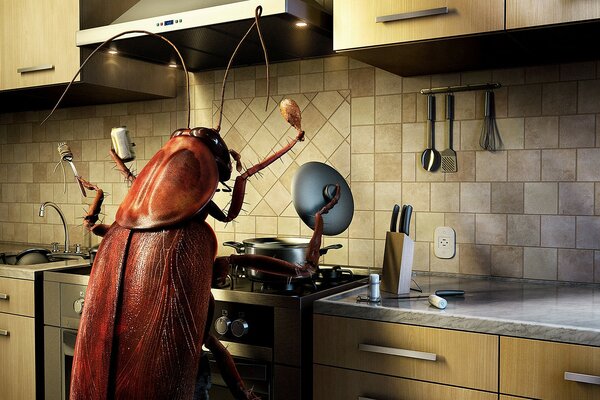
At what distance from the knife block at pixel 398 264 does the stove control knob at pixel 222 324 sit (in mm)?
498

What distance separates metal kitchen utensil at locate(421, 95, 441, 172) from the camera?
2.34 meters

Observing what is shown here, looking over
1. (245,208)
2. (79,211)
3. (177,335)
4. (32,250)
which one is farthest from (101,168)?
(177,335)

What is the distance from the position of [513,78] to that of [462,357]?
3.39ft

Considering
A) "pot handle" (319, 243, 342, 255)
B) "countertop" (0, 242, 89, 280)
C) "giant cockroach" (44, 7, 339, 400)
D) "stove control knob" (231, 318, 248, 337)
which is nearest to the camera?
"giant cockroach" (44, 7, 339, 400)

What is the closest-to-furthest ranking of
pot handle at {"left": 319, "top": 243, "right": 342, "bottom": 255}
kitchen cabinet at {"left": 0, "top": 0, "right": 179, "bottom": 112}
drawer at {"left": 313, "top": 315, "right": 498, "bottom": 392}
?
drawer at {"left": 313, "top": 315, "right": 498, "bottom": 392}, pot handle at {"left": 319, "top": 243, "right": 342, "bottom": 255}, kitchen cabinet at {"left": 0, "top": 0, "right": 179, "bottom": 112}

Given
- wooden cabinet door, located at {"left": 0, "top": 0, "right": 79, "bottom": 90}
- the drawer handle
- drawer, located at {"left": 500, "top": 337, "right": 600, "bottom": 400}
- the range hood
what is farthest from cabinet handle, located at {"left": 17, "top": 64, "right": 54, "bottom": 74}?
drawer, located at {"left": 500, "top": 337, "right": 600, "bottom": 400}

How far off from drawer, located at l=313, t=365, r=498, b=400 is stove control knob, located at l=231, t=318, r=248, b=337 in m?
0.24

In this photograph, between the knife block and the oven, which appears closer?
the knife block

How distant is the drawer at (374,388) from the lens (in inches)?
65.6

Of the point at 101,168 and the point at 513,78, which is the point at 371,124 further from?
the point at 101,168

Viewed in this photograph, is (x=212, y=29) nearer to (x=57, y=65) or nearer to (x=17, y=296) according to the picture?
(x=57, y=65)

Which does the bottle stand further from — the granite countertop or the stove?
the stove

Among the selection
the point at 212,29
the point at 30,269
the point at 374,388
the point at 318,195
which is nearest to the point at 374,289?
the point at 374,388

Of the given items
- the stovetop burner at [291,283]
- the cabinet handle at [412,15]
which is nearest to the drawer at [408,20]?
the cabinet handle at [412,15]
